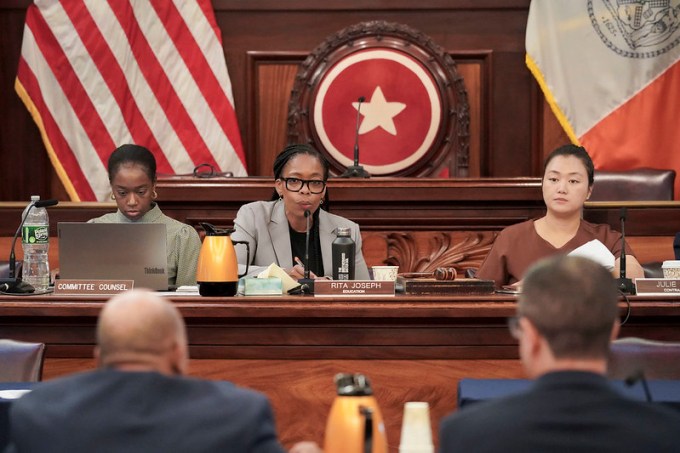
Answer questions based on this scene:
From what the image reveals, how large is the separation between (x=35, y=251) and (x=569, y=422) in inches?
93.5

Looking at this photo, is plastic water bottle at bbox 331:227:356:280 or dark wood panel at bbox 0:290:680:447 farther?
plastic water bottle at bbox 331:227:356:280

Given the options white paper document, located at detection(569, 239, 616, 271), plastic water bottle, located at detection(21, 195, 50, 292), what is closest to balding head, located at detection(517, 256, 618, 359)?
white paper document, located at detection(569, 239, 616, 271)

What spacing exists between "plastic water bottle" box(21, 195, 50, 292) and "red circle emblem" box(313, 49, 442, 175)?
10.4 ft

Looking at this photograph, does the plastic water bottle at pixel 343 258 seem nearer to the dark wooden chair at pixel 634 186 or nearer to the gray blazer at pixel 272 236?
the gray blazer at pixel 272 236

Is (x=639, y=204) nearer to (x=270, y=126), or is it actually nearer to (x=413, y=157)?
(x=413, y=157)

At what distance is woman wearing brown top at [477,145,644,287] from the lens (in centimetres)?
352

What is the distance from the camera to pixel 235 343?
8.65 ft

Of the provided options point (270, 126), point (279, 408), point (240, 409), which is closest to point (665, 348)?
point (279, 408)

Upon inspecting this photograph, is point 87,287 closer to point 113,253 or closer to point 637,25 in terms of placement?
point 113,253

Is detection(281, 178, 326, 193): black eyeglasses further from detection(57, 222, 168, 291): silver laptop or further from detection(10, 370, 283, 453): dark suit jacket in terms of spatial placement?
detection(10, 370, 283, 453): dark suit jacket

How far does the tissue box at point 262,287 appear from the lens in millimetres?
2852

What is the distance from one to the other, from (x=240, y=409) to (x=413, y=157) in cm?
503

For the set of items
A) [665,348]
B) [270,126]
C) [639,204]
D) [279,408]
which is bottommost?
[279,408]

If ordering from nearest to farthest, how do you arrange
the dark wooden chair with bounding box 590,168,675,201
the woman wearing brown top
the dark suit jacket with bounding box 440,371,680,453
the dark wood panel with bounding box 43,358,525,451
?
the dark suit jacket with bounding box 440,371,680,453
the dark wood panel with bounding box 43,358,525,451
the woman wearing brown top
the dark wooden chair with bounding box 590,168,675,201
